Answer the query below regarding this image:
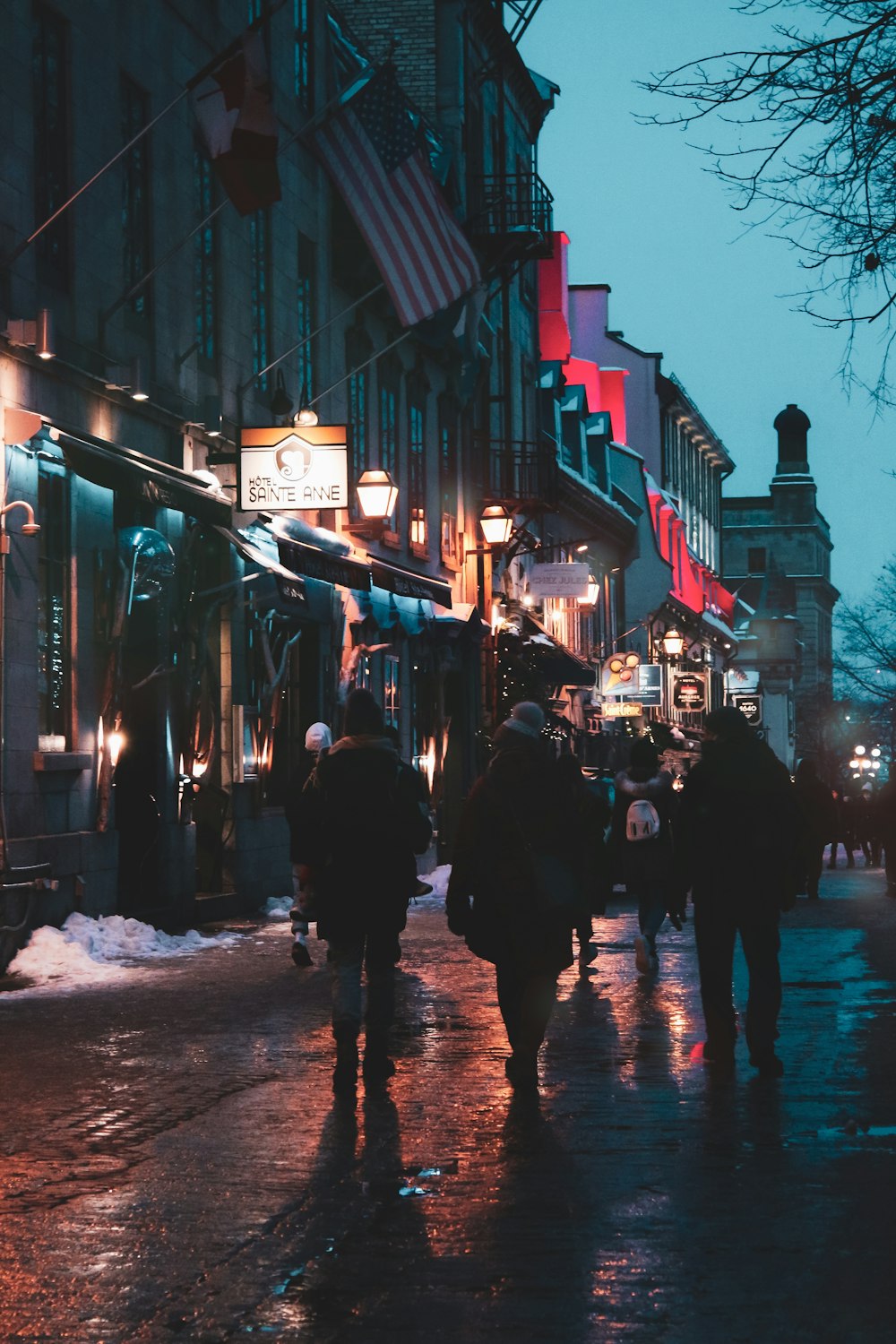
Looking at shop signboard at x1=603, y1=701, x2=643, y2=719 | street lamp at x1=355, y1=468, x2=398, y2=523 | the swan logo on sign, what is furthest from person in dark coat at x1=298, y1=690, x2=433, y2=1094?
shop signboard at x1=603, y1=701, x2=643, y2=719

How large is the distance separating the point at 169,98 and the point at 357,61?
28.7ft

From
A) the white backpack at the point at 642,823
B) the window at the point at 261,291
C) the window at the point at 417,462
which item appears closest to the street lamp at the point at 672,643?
the window at the point at 417,462

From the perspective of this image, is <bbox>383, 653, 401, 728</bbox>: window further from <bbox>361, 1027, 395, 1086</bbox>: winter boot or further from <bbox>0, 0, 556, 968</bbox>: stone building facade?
<bbox>361, 1027, 395, 1086</bbox>: winter boot

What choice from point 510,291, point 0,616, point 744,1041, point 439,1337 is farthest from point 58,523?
point 510,291

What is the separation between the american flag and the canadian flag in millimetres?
5996

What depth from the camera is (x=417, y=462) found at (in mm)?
31516

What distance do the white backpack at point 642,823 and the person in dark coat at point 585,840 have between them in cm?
39

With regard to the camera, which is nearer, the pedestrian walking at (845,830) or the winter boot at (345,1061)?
the winter boot at (345,1061)

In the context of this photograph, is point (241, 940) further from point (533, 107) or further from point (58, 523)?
point (533, 107)

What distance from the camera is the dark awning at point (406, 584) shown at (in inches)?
967

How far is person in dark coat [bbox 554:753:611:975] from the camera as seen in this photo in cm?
1005

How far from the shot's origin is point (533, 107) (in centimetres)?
4231

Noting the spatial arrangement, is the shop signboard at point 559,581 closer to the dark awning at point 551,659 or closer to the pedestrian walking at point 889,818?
the dark awning at point 551,659

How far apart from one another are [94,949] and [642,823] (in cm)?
431
